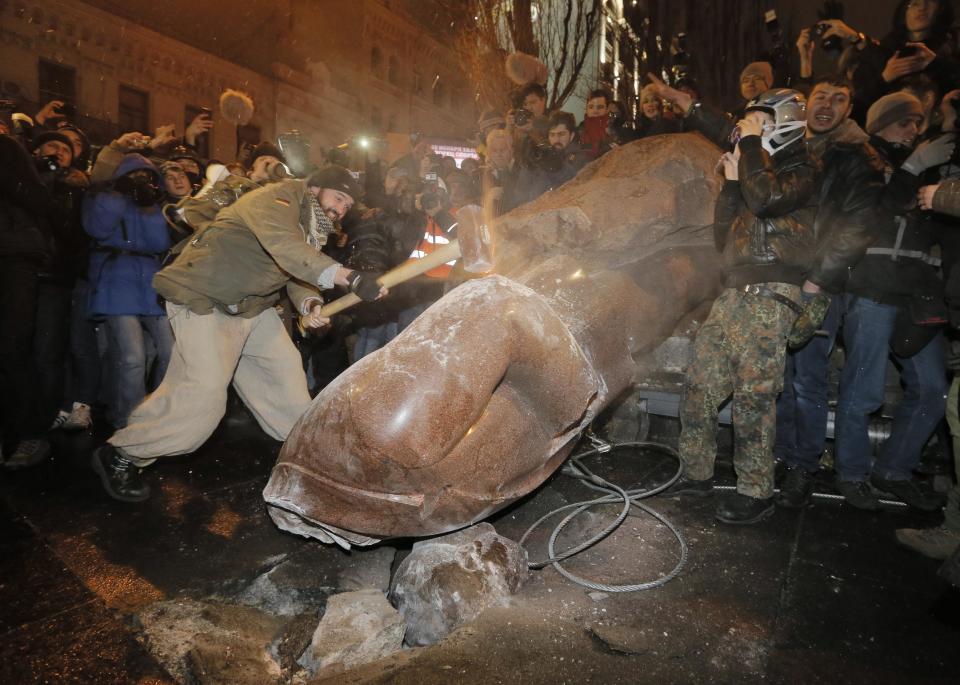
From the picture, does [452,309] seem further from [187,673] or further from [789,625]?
[789,625]

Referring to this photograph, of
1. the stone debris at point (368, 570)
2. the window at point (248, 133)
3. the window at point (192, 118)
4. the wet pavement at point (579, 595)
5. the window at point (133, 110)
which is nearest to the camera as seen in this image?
the wet pavement at point (579, 595)

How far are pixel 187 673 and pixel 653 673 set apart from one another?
5.33 ft

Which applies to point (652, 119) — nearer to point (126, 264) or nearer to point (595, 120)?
point (595, 120)

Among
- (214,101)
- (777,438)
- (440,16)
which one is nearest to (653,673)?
(777,438)

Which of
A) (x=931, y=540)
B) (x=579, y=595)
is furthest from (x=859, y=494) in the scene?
(x=579, y=595)

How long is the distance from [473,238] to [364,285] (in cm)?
66

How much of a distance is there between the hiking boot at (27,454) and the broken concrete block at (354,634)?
9.73 ft

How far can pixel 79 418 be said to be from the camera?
4820mm

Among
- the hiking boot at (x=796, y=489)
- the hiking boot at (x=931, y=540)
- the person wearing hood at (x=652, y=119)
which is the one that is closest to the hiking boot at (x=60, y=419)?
the hiking boot at (x=796, y=489)

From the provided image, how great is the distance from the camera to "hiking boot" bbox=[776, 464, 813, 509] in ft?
11.2

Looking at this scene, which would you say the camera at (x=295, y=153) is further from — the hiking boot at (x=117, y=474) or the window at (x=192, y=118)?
the window at (x=192, y=118)

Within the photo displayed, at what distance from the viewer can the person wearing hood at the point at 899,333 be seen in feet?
10.9

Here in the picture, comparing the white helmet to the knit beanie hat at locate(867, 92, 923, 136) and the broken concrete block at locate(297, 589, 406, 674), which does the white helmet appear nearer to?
the knit beanie hat at locate(867, 92, 923, 136)

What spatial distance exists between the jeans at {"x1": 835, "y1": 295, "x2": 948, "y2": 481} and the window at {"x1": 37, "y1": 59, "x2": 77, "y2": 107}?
20.2 m
